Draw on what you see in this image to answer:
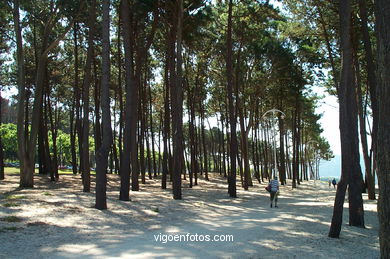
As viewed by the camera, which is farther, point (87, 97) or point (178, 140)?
point (178, 140)

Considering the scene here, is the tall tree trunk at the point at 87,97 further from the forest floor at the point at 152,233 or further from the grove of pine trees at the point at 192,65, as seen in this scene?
the forest floor at the point at 152,233

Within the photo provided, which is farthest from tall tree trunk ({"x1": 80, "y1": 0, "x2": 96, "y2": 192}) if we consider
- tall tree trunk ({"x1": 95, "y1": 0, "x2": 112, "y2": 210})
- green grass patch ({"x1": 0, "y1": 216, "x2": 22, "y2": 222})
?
green grass patch ({"x1": 0, "y1": 216, "x2": 22, "y2": 222})

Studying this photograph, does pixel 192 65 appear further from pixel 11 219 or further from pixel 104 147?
pixel 11 219

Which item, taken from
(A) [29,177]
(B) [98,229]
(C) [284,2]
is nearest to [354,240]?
(B) [98,229]

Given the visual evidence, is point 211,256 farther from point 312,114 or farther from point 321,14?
point 312,114

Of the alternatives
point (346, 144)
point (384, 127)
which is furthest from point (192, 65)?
point (384, 127)

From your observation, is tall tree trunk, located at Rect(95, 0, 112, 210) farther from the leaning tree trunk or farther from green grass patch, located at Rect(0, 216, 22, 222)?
the leaning tree trunk

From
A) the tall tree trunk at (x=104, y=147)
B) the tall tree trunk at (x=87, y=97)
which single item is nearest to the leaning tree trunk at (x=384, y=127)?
the tall tree trunk at (x=104, y=147)

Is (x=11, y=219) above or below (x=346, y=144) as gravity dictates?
below

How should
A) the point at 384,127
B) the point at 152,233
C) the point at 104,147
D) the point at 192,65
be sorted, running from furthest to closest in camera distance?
the point at 192,65, the point at 104,147, the point at 152,233, the point at 384,127

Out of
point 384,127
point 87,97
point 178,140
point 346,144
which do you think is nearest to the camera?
point 384,127

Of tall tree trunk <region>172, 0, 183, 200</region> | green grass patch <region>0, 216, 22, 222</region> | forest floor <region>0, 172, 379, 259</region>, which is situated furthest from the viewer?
tall tree trunk <region>172, 0, 183, 200</region>

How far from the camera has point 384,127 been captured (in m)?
5.33

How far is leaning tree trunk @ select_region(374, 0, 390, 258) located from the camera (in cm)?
523
